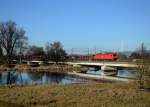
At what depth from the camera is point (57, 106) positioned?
60.8 feet

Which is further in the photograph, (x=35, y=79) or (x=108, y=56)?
(x=108, y=56)

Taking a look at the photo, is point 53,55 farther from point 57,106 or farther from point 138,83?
point 57,106

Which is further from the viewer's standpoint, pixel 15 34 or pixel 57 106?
pixel 15 34

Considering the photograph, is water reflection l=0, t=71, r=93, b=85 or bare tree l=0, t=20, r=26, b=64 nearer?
water reflection l=0, t=71, r=93, b=85

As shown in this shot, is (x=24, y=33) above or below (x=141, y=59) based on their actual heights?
above

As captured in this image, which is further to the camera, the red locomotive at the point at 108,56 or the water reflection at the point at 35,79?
the red locomotive at the point at 108,56

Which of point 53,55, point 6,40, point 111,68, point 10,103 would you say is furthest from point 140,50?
point 53,55

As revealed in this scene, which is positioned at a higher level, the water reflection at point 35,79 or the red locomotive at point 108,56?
the red locomotive at point 108,56

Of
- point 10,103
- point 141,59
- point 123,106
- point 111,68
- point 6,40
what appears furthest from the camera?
point 6,40

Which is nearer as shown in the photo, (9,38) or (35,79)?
(35,79)

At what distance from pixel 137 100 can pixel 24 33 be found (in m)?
90.6

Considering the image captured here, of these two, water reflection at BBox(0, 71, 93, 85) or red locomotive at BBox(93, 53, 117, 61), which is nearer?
water reflection at BBox(0, 71, 93, 85)

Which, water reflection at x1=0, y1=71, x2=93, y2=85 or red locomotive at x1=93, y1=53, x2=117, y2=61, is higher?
red locomotive at x1=93, y1=53, x2=117, y2=61

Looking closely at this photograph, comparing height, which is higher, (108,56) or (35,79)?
(108,56)
